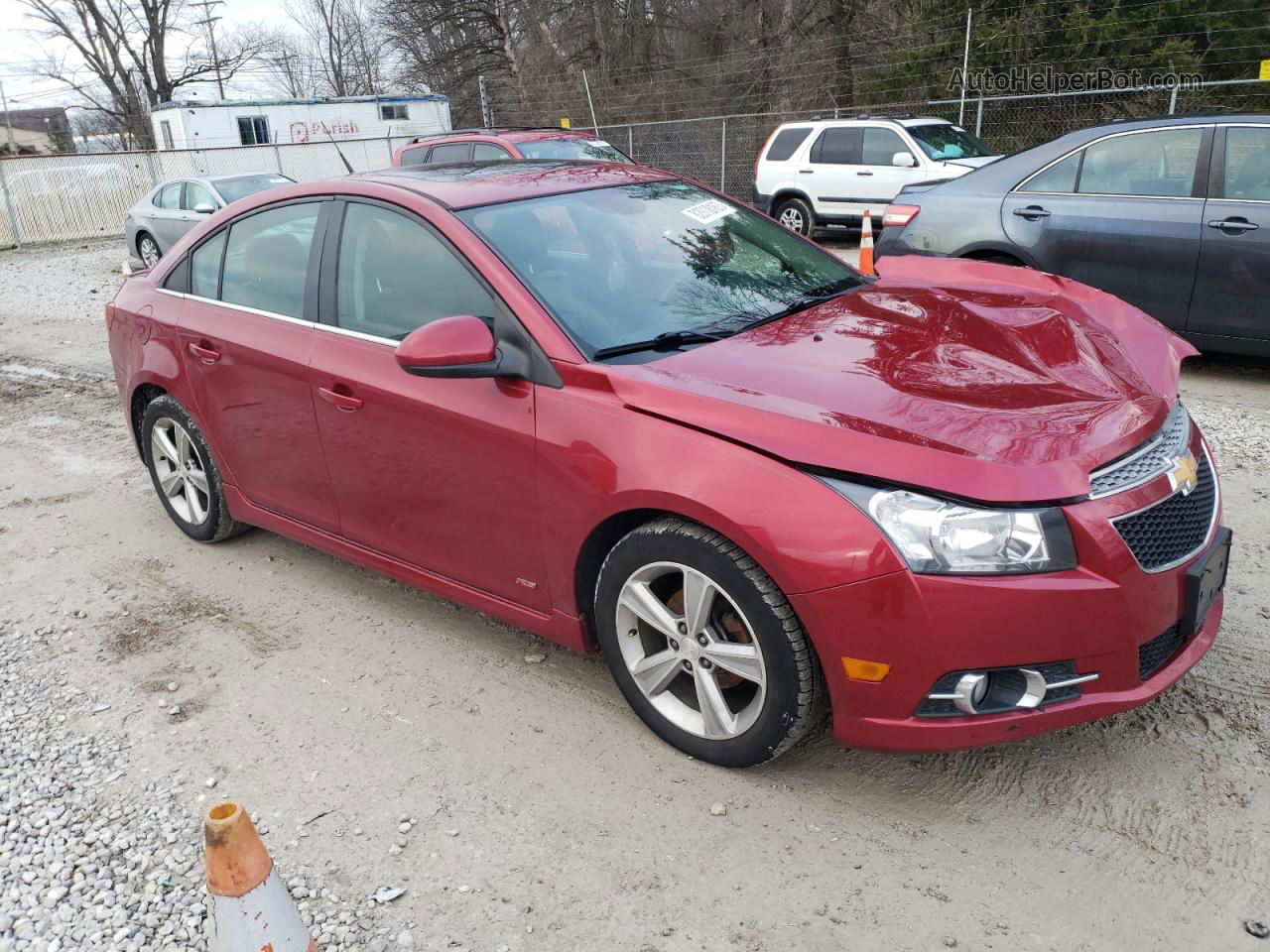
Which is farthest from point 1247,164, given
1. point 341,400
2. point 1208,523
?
point 341,400

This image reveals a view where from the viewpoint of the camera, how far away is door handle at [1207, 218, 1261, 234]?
6000 millimetres

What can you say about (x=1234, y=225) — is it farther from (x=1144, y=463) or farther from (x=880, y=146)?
(x=880, y=146)

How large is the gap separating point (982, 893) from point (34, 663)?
3489mm

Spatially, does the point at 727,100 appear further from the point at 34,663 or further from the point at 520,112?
the point at 34,663

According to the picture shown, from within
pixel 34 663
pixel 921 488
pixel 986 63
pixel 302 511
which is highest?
pixel 986 63

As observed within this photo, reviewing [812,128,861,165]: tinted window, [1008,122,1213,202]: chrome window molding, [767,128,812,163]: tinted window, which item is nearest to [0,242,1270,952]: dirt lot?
[1008,122,1213,202]: chrome window molding

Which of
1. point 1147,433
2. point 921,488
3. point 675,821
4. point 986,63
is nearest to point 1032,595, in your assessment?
point 921,488

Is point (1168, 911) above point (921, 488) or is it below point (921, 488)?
below

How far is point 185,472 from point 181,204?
1186 centimetres

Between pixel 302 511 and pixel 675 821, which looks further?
pixel 302 511

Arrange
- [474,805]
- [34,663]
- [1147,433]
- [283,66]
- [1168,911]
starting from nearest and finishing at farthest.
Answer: [1168,911] < [1147,433] < [474,805] < [34,663] < [283,66]

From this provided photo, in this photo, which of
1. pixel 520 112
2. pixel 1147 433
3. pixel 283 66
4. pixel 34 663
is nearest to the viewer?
pixel 1147 433

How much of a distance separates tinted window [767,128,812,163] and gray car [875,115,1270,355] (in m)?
7.98

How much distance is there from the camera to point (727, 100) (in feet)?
73.8
